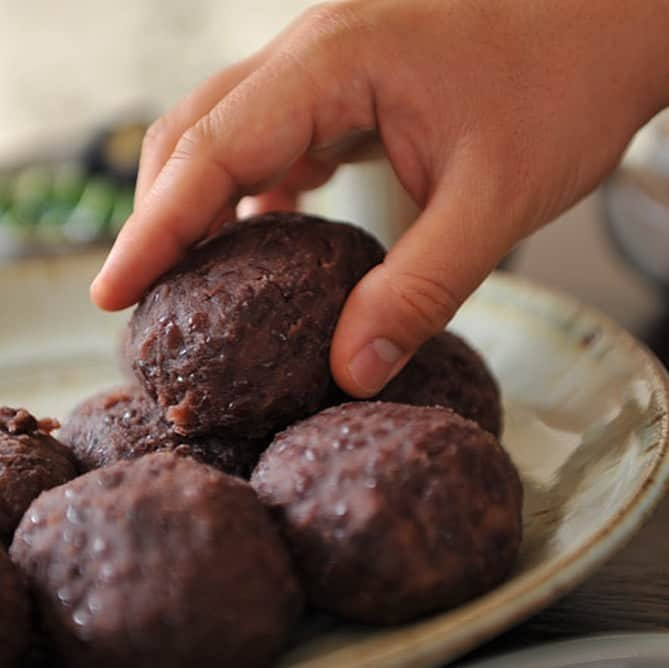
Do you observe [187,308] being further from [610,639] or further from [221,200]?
[610,639]

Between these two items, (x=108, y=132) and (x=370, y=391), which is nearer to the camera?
(x=370, y=391)

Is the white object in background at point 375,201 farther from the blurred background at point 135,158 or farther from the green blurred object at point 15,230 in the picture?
the green blurred object at point 15,230

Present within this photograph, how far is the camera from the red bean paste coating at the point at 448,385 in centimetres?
114

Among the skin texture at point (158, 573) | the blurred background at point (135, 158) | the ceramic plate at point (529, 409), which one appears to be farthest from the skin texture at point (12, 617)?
the blurred background at point (135, 158)

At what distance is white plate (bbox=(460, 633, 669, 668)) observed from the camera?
33.3 inches

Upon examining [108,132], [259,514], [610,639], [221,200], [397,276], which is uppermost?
[108,132]

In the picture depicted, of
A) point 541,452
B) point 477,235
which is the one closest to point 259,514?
point 477,235

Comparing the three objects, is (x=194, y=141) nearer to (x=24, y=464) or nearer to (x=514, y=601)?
(x=24, y=464)

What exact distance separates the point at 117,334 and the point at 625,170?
1126mm

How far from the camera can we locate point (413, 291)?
1.04 m

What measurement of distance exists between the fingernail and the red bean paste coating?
6 cm

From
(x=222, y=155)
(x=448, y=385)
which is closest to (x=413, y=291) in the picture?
(x=448, y=385)

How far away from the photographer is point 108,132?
3.13m

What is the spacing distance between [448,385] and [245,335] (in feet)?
0.88
